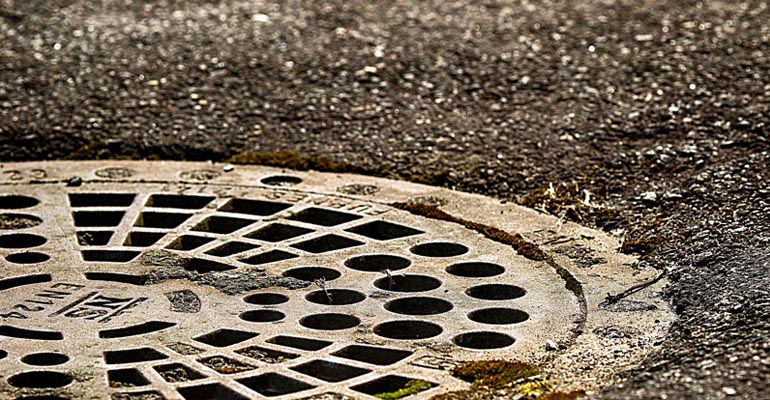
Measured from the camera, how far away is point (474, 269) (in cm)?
302

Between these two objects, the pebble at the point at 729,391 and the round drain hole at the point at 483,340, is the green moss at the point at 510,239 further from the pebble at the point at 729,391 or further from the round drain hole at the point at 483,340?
the pebble at the point at 729,391

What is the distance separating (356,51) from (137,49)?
→ 80 cm

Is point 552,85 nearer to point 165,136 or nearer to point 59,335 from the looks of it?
point 165,136

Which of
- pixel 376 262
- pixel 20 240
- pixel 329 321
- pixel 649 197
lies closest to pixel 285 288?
pixel 329 321

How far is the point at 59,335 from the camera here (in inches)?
103

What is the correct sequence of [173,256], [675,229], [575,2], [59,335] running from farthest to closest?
1. [575,2]
2. [675,229]
3. [173,256]
4. [59,335]

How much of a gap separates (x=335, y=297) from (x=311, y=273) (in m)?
0.17

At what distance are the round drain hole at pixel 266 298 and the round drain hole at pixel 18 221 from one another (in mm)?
743

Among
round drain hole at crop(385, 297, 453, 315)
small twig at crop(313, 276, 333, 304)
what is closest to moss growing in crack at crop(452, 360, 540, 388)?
round drain hole at crop(385, 297, 453, 315)

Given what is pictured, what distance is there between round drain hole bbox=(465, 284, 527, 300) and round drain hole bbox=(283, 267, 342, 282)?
317 mm

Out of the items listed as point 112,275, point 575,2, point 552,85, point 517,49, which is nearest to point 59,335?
point 112,275

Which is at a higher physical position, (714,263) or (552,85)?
(552,85)

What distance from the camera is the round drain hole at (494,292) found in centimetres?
288

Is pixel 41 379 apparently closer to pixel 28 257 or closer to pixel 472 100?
pixel 28 257
